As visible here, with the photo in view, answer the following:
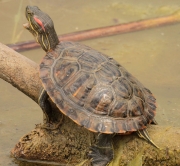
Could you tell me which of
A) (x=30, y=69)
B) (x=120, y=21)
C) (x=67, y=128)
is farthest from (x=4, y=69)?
(x=120, y=21)

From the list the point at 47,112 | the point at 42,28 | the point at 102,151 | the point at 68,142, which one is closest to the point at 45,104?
the point at 47,112

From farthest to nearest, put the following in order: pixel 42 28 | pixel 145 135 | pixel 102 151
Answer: pixel 42 28, pixel 102 151, pixel 145 135

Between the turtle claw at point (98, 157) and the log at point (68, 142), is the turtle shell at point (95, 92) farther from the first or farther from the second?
the turtle claw at point (98, 157)

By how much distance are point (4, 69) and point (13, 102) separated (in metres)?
1.70

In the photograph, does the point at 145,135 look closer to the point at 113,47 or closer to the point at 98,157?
the point at 98,157

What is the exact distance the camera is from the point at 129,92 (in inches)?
147

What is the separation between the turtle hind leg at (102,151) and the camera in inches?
147

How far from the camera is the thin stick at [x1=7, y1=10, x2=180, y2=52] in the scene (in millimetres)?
6684

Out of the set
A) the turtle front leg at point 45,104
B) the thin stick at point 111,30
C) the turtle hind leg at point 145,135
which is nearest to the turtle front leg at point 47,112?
the turtle front leg at point 45,104

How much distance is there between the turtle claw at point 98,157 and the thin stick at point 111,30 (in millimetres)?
3240

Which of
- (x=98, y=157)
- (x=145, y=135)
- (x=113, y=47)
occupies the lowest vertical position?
(x=113, y=47)

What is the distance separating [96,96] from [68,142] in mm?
705

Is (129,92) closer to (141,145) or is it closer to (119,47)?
(141,145)

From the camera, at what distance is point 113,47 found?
23.0ft
